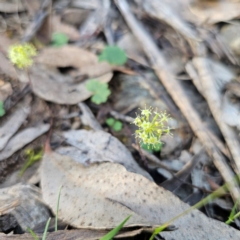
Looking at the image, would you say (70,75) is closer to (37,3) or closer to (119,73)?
(119,73)

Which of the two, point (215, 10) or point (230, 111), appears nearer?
point (230, 111)

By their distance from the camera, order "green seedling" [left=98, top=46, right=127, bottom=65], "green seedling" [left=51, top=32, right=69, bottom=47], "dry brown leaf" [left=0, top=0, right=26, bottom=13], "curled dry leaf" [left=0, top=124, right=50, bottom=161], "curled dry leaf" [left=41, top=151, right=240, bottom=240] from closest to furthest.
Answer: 1. "curled dry leaf" [left=41, top=151, right=240, bottom=240]
2. "curled dry leaf" [left=0, top=124, right=50, bottom=161]
3. "green seedling" [left=98, top=46, right=127, bottom=65]
4. "green seedling" [left=51, top=32, right=69, bottom=47]
5. "dry brown leaf" [left=0, top=0, right=26, bottom=13]

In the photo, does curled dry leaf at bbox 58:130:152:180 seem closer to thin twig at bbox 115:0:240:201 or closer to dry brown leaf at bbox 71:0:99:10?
thin twig at bbox 115:0:240:201

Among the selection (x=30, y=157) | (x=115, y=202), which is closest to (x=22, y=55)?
(x=30, y=157)

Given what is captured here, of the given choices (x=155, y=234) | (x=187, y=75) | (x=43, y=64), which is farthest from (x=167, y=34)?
(x=155, y=234)

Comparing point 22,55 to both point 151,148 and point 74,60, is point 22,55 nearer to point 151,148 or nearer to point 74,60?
point 74,60

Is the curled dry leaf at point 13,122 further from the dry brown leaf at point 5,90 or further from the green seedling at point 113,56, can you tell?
the green seedling at point 113,56

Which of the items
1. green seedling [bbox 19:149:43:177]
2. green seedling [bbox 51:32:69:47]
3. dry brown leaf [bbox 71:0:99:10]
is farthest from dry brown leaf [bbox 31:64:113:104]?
dry brown leaf [bbox 71:0:99:10]
